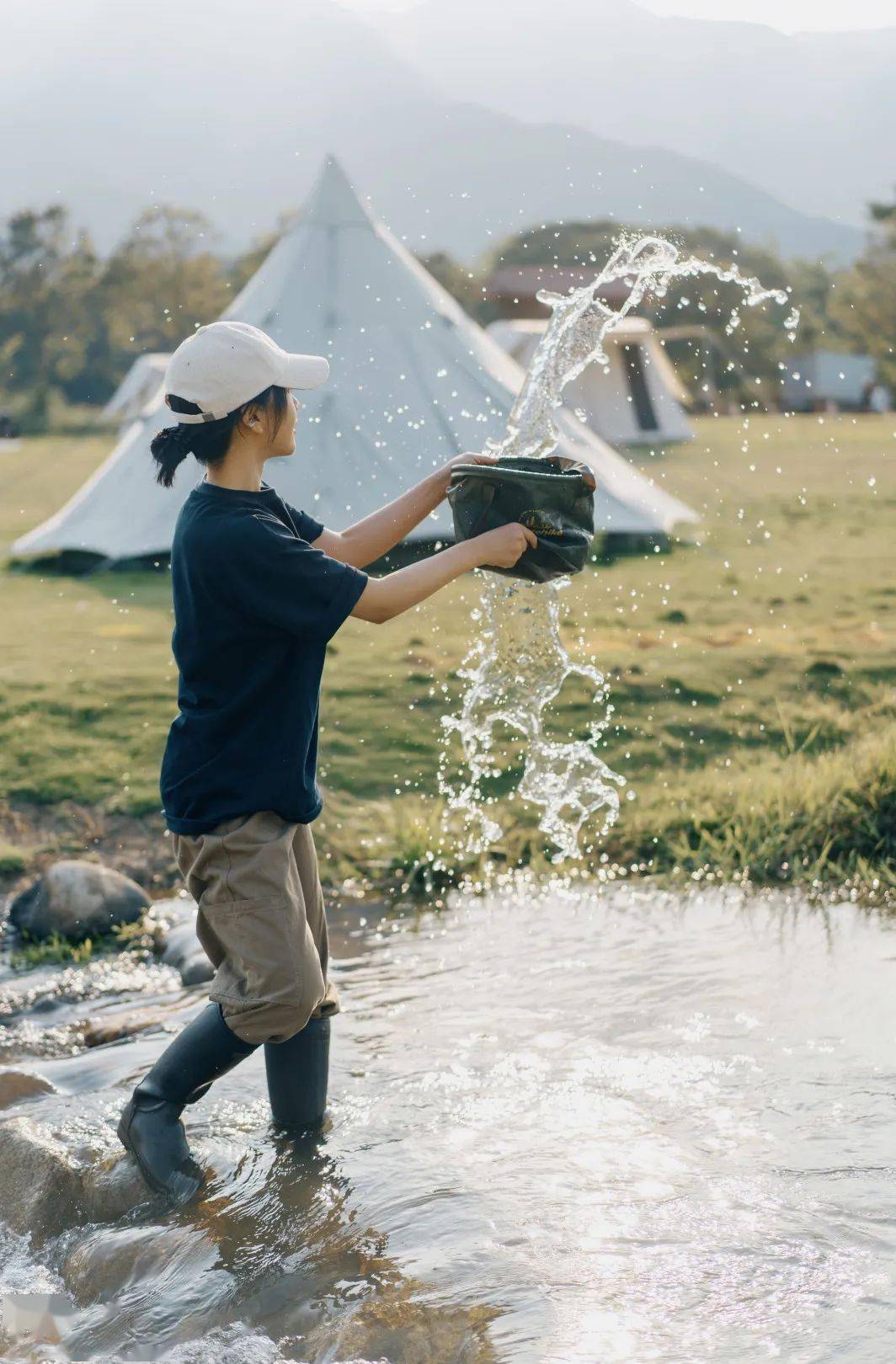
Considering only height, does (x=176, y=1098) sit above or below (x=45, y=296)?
below

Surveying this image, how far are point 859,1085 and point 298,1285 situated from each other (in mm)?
1105

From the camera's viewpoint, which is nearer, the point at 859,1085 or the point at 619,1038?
the point at 859,1085

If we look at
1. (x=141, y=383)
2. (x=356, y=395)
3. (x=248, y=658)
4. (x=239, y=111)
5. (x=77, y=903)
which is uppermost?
(x=239, y=111)

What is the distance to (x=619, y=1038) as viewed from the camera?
119 inches

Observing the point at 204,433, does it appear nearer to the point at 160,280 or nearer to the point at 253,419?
the point at 253,419

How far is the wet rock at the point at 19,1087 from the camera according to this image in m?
3.08

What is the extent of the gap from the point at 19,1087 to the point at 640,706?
362cm

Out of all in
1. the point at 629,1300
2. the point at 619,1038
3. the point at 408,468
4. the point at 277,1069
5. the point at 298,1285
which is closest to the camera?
the point at 629,1300

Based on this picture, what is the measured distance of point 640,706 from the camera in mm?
6207

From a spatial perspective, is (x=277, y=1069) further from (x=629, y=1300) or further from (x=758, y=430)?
(x=758, y=430)

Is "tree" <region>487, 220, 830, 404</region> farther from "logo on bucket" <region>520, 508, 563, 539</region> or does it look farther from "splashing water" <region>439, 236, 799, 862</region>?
"logo on bucket" <region>520, 508, 563, 539</region>

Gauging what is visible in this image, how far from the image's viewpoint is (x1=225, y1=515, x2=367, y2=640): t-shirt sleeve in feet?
7.70

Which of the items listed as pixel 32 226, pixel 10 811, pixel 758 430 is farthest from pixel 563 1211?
pixel 32 226

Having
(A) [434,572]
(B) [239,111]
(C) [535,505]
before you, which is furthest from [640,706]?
(B) [239,111]
